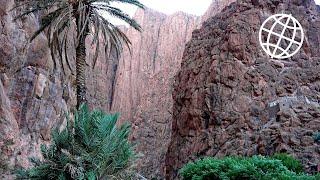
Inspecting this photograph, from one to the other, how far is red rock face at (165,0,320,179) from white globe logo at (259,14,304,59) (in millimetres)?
502

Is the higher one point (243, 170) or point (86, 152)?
point (86, 152)

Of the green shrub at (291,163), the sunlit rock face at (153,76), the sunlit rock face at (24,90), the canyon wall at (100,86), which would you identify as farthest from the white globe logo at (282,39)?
the sunlit rock face at (153,76)

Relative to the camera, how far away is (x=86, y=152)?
32.8 ft

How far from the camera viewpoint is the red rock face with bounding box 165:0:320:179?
23.8m

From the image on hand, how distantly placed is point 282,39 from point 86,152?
19.2m

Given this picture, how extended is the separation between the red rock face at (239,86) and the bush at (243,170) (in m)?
8.27

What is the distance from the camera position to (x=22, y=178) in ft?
33.1

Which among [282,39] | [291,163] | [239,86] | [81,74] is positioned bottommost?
→ [291,163]

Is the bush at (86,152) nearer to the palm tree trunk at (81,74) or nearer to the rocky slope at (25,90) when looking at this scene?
the palm tree trunk at (81,74)

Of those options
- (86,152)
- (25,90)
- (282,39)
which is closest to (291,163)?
(86,152)

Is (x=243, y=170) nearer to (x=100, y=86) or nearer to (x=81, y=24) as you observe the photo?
(x=81, y=24)

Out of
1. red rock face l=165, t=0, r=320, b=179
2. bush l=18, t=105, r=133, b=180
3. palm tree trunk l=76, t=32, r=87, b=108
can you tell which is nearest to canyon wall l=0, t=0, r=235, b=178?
palm tree trunk l=76, t=32, r=87, b=108

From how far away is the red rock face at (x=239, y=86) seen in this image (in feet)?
78.2

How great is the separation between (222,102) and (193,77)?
3.58m
